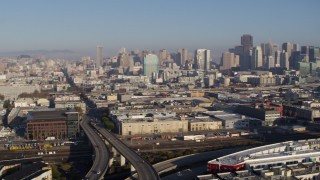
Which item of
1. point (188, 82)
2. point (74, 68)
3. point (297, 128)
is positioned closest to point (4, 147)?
point (297, 128)

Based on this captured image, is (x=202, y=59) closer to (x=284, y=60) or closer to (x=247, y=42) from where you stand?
(x=247, y=42)

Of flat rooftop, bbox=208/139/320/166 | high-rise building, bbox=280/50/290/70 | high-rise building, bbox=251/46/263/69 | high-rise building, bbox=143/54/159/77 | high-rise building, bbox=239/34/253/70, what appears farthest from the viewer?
high-rise building, bbox=239/34/253/70

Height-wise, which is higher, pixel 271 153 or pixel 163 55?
pixel 163 55

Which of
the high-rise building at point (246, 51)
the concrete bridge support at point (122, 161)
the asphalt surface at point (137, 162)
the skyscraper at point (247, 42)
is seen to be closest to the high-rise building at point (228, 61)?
the high-rise building at point (246, 51)

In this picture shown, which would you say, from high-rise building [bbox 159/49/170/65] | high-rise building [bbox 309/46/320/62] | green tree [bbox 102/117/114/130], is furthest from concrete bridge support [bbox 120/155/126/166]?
high-rise building [bbox 159/49/170/65]

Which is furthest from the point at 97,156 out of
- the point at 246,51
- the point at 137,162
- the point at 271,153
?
the point at 246,51

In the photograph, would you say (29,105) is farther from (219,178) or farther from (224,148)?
(219,178)

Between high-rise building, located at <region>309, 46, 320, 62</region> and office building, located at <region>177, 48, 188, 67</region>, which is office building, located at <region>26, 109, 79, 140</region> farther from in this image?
office building, located at <region>177, 48, 188, 67</region>

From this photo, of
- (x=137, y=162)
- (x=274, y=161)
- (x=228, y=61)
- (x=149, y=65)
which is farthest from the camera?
(x=228, y=61)
